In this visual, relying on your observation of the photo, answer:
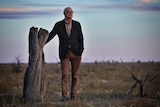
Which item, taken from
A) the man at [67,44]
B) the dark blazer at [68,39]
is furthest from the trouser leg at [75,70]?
the dark blazer at [68,39]

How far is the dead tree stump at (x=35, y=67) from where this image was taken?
324 inches

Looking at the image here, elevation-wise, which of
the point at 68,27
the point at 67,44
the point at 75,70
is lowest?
the point at 75,70

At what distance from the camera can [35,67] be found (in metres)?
8.27

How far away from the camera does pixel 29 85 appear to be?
825cm

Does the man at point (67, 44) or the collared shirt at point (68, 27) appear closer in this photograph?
the man at point (67, 44)

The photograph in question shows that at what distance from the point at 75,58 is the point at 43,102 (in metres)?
1.13

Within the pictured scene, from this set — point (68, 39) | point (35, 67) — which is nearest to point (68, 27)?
point (68, 39)

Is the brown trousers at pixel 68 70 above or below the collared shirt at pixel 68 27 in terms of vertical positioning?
below

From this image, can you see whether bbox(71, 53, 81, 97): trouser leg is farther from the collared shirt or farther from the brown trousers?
the collared shirt

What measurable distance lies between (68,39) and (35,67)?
861 mm

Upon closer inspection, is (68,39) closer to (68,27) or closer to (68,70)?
(68,27)

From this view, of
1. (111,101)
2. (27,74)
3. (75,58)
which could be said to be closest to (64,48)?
(75,58)

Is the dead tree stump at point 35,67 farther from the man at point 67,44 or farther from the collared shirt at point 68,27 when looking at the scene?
the collared shirt at point 68,27

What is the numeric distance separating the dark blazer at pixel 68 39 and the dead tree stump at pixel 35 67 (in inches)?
9.4
